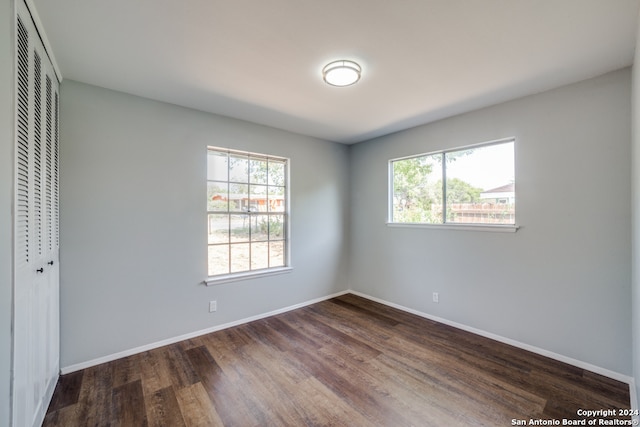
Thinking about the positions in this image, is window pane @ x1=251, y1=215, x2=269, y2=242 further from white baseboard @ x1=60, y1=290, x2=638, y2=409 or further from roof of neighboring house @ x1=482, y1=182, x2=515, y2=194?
roof of neighboring house @ x1=482, y1=182, x2=515, y2=194

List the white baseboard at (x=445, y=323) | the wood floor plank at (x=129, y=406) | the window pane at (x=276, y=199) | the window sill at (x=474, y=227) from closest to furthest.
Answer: the wood floor plank at (x=129, y=406) < the white baseboard at (x=445, y=323) < the window sill at (x=474, y=227) < the window pane at (x=276, y=199)

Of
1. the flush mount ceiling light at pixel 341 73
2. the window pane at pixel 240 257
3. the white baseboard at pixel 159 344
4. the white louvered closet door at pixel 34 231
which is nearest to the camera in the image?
the white louvered closet door at pixel 34 231

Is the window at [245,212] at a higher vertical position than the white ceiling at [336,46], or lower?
lower

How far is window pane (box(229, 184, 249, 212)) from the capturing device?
3.26 metres

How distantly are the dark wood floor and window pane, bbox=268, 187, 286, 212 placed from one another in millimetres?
1579

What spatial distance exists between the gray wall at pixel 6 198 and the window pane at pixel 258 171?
2250 mm

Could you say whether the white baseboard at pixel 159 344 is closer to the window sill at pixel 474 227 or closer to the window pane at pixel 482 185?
the window sill at pixel 474 227

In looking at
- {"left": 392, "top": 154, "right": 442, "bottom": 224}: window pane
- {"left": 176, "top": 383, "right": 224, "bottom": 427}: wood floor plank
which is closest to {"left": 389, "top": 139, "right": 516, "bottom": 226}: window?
{"left": 392, "top": 154, "right": 442, "bottom": 224}: window pane

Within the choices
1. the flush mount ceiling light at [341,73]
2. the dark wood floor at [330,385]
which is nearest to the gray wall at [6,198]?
the dark wood floor at [330,385]

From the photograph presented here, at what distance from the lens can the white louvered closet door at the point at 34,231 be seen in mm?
1348

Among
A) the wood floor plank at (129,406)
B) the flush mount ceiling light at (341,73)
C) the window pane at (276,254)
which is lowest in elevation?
the wood floor plank at (129,406)

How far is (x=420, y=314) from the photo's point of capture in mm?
3506

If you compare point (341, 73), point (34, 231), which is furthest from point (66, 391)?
point (341, 73)

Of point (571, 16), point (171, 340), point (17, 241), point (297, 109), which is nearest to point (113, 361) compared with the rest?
point (171, 340)
